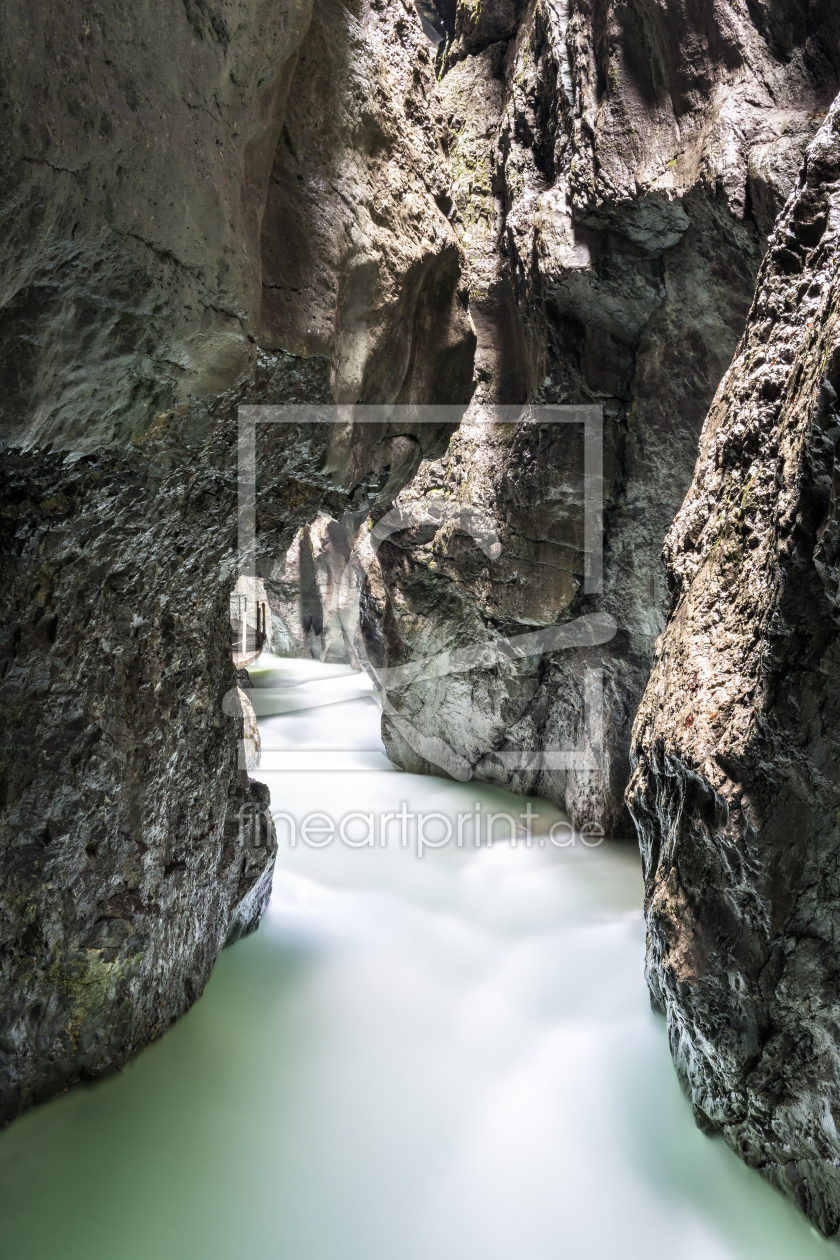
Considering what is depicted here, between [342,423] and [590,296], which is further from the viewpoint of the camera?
[590,296]

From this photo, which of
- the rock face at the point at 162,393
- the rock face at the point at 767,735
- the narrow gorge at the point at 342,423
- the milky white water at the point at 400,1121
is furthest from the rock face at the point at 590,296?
the milky white water at the point at 400,1121

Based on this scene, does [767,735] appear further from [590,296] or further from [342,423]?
[590,296]

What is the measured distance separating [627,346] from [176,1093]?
4.77 meters

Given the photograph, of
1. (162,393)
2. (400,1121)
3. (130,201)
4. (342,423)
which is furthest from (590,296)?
(400,1121)

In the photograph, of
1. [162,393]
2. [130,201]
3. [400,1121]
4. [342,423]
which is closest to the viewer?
[130,201]

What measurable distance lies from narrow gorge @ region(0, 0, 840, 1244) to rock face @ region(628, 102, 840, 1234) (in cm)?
1

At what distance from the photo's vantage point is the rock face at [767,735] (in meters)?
1.97

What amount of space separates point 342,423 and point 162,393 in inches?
31.2

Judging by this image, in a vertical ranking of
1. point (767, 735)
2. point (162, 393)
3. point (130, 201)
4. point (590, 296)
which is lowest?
point (767, 735)

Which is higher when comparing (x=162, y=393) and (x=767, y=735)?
(x=162, y=393)

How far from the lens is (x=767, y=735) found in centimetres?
206

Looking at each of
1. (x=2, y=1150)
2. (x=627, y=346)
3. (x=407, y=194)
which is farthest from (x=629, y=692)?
(x=2, y=1150)

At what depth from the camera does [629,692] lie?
5.67 metres

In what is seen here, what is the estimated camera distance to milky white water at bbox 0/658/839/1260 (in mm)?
2434
